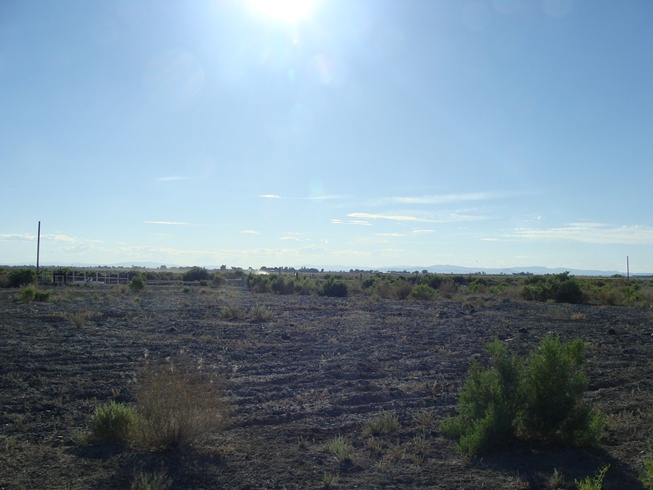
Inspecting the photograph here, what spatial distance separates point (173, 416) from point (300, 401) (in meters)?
3.45

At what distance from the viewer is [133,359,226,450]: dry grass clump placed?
785 cm

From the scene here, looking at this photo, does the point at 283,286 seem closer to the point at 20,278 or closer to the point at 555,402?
the point at 20,278

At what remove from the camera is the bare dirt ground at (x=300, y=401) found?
7.12 m

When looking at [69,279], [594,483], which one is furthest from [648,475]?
[69,279]

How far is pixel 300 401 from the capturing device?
36.0 ft

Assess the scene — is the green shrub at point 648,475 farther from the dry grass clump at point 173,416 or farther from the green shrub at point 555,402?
the dry grass clump at point 173,416

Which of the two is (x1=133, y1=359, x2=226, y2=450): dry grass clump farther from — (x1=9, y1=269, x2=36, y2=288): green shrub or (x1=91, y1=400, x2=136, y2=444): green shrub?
(x1=9, y1=269, x2=36, y2=288): green shrub

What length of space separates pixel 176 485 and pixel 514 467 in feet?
A: 13.7

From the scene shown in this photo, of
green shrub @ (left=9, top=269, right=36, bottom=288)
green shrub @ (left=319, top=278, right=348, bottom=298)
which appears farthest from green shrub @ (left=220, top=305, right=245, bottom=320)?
green shrub @ (left=9, top=269, right=36, bottom=288)

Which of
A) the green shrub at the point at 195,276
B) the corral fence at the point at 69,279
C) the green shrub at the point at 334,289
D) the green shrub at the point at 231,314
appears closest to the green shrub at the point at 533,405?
the green shrub at the point at 231,314

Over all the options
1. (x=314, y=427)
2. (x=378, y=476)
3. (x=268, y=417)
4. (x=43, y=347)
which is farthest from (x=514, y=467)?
(x=43, y=347)

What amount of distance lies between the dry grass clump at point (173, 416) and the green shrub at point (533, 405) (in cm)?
→ 350

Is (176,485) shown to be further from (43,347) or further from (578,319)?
(578,319)

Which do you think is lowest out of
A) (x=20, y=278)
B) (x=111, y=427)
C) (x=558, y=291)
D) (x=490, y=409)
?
(x=111, y=427)
